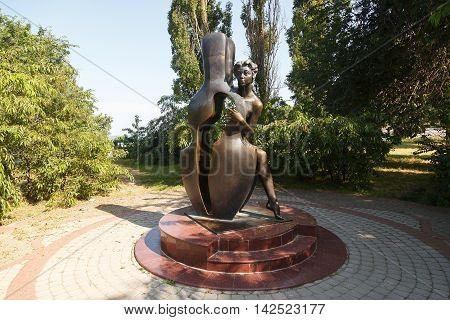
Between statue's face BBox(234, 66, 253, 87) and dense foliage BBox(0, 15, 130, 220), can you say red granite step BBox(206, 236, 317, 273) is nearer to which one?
statue's face BBox(234, 66, 253, 87)

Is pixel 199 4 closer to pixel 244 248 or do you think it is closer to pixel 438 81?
pixel 438 81

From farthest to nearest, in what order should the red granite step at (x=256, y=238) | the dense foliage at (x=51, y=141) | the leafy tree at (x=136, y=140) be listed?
the leafy tree at (x=136, y=140), the dense foliage at (x=51, y=141), the red granite step at (x=256, y=238)

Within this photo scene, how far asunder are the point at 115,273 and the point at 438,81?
11104mm

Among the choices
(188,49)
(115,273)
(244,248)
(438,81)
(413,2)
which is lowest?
(115,273)

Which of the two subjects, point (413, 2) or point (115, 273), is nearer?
point (115, 273)

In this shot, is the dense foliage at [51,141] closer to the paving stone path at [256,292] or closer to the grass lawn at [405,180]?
the paving stone path at [256,292]

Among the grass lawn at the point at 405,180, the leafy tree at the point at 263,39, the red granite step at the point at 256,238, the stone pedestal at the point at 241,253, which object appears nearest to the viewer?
the stone pedestal at the point at 241,253

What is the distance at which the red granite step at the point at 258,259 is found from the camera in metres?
4.83

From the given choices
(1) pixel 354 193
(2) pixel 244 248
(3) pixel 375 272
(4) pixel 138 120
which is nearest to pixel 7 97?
(2) pixel 244 248

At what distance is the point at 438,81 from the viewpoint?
34.2ft

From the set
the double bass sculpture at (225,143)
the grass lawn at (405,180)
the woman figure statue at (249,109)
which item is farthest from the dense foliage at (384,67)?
the double bass sculpture at (225,143)

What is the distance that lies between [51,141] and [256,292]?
8165mm

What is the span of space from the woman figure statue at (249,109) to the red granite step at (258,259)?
103cm

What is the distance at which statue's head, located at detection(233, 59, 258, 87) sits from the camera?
226 inches
